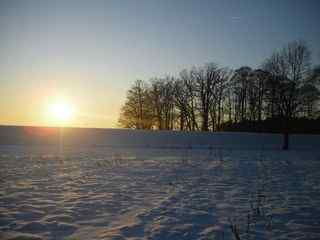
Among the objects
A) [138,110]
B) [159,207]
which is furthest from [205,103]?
[159,207]

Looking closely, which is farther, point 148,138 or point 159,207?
point 148,138

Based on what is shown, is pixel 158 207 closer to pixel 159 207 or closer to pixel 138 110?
pixel 159 207

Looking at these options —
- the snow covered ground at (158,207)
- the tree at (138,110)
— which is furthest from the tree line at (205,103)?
the snow covered ground at (158,207)

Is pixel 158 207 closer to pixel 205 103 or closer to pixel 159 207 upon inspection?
pixel 159 207

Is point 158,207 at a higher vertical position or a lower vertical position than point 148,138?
lower

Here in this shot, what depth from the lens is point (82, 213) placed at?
4.86 m

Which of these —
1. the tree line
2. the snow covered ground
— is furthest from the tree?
→ the snow covered ground

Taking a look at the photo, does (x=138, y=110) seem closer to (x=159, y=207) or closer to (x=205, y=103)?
(x=205, y=103)

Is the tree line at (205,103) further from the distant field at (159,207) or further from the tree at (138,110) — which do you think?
the distant field at (159,207)

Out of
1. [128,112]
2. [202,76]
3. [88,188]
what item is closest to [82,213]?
[88,188]

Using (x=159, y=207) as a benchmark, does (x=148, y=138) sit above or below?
above

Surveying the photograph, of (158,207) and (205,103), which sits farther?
(205,103)

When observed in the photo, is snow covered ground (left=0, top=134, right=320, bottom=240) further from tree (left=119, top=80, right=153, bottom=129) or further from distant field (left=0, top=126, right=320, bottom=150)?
tree (left=119, top=80, right=153, bottom=129)

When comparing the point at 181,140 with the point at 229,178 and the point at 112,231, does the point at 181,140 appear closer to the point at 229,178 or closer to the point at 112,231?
the point at 229,178
